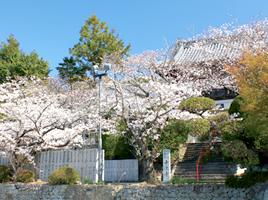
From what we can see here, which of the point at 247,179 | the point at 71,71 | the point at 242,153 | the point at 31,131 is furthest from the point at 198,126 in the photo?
the point at 71,71

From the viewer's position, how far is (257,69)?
711 centimetres

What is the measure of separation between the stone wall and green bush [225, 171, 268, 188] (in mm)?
168

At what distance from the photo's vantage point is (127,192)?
10672 mm

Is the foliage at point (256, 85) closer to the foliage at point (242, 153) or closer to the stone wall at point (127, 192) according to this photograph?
the stone wall at point (127, 192)

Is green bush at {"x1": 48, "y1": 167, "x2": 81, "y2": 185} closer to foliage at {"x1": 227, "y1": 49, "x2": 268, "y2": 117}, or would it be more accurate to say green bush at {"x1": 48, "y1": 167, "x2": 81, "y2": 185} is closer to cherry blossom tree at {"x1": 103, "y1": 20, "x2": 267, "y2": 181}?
cherry blossom tree at {"x1": 103, "y1": 20, "x2": 267, "y2": 181}

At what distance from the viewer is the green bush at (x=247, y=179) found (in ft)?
28.7

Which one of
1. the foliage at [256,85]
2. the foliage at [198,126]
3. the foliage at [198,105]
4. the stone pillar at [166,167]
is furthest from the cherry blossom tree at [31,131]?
the foliage at [256,85]

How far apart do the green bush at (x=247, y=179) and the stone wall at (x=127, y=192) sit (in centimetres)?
17

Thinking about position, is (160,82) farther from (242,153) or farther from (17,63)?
(17,63)

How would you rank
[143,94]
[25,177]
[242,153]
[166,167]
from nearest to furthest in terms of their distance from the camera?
[242,153], [25,177], [166,167], [143,94]

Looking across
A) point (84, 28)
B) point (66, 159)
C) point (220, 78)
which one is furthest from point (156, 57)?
point (66, 159)

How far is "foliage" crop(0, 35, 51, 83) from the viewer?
70.7ft

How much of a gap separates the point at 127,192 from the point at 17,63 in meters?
16.6

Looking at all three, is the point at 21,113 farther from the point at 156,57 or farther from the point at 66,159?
the point at 156,57
